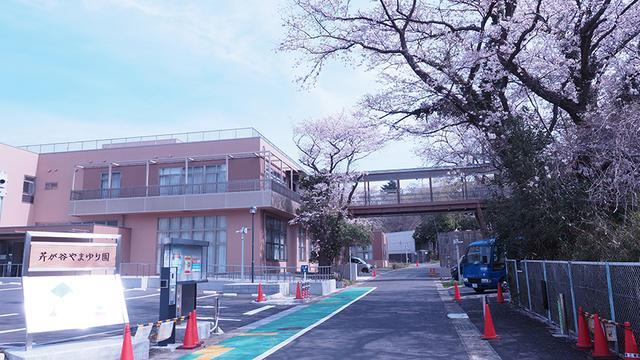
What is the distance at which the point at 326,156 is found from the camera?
36094 millimetres

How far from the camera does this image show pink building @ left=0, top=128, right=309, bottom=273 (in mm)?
32250

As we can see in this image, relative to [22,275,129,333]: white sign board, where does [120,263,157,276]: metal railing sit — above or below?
above

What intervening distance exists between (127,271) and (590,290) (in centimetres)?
2918

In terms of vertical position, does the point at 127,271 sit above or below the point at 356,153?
below

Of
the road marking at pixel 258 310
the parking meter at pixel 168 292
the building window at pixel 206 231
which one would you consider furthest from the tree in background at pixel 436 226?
the parking meter at pixel 168 292

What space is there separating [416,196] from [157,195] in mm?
19463

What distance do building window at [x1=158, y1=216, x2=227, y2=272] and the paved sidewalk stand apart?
20318mm

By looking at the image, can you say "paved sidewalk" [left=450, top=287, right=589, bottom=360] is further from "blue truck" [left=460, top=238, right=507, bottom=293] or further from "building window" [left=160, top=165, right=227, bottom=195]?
"building window" [left=160, top=165, right=227, bottom=195]

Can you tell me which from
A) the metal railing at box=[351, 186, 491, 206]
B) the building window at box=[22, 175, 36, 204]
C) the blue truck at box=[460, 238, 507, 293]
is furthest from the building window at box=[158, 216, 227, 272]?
the blue truck at box=[460, 238, 507, 293]

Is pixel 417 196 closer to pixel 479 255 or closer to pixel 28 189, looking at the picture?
pixel 479 255

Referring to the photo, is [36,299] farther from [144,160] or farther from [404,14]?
[144,160]

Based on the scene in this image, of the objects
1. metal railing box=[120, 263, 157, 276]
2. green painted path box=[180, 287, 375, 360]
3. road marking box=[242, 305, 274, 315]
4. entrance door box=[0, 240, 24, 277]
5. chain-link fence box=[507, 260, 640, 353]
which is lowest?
green painted path box=[180, 287, 375, 360]

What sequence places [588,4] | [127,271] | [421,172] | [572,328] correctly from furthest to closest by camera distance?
1. [421,172]
2. [127,271]
3. [588,4]
4. [572,328]

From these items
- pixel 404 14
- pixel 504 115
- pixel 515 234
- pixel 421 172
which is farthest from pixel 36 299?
pixel 421 172
